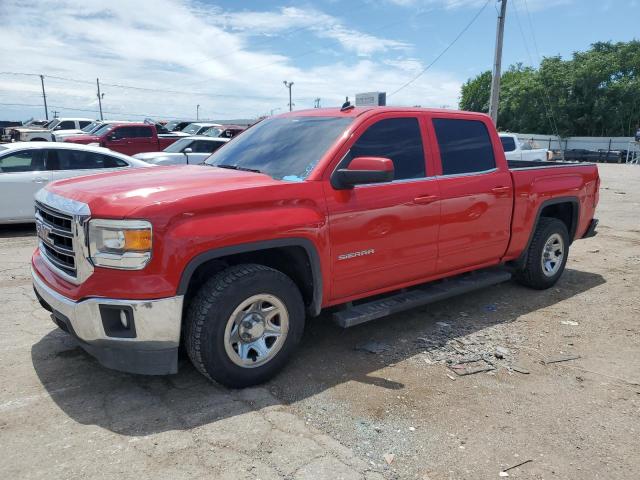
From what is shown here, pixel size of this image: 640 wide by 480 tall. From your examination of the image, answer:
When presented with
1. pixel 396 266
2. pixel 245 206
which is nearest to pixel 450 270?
pixel 396 266

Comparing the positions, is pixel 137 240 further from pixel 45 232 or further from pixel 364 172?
pixel 364 172

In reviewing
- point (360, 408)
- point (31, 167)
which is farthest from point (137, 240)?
point (31, 167)

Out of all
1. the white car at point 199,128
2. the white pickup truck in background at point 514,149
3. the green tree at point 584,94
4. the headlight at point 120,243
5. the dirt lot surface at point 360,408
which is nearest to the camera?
the dirt lot surface at point 360,408

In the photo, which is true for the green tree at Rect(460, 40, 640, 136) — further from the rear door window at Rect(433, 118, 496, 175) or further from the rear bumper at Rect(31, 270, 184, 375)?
the rear bumper at Rect(31, 270, 184, 375)

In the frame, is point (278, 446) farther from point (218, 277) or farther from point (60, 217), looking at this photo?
point (60, 217)

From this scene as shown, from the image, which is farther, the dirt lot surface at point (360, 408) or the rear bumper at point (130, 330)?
the rear bumper at point (130, 330)

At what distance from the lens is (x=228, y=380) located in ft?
11.5

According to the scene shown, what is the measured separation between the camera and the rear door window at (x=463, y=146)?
4.69 meters

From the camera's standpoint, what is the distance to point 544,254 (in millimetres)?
5977

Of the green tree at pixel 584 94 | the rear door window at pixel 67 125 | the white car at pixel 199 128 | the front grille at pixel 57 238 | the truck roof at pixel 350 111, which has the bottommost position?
the front grille at pixel 57 238

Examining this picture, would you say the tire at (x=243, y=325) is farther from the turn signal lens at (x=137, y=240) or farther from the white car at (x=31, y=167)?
the white car at (x=31, y=167)

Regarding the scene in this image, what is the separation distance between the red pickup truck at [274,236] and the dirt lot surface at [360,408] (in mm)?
358

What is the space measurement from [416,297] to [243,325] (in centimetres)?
177

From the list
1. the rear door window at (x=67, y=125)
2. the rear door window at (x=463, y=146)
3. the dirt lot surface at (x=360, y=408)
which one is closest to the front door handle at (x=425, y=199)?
the rear door window at (x=463, y=146)
